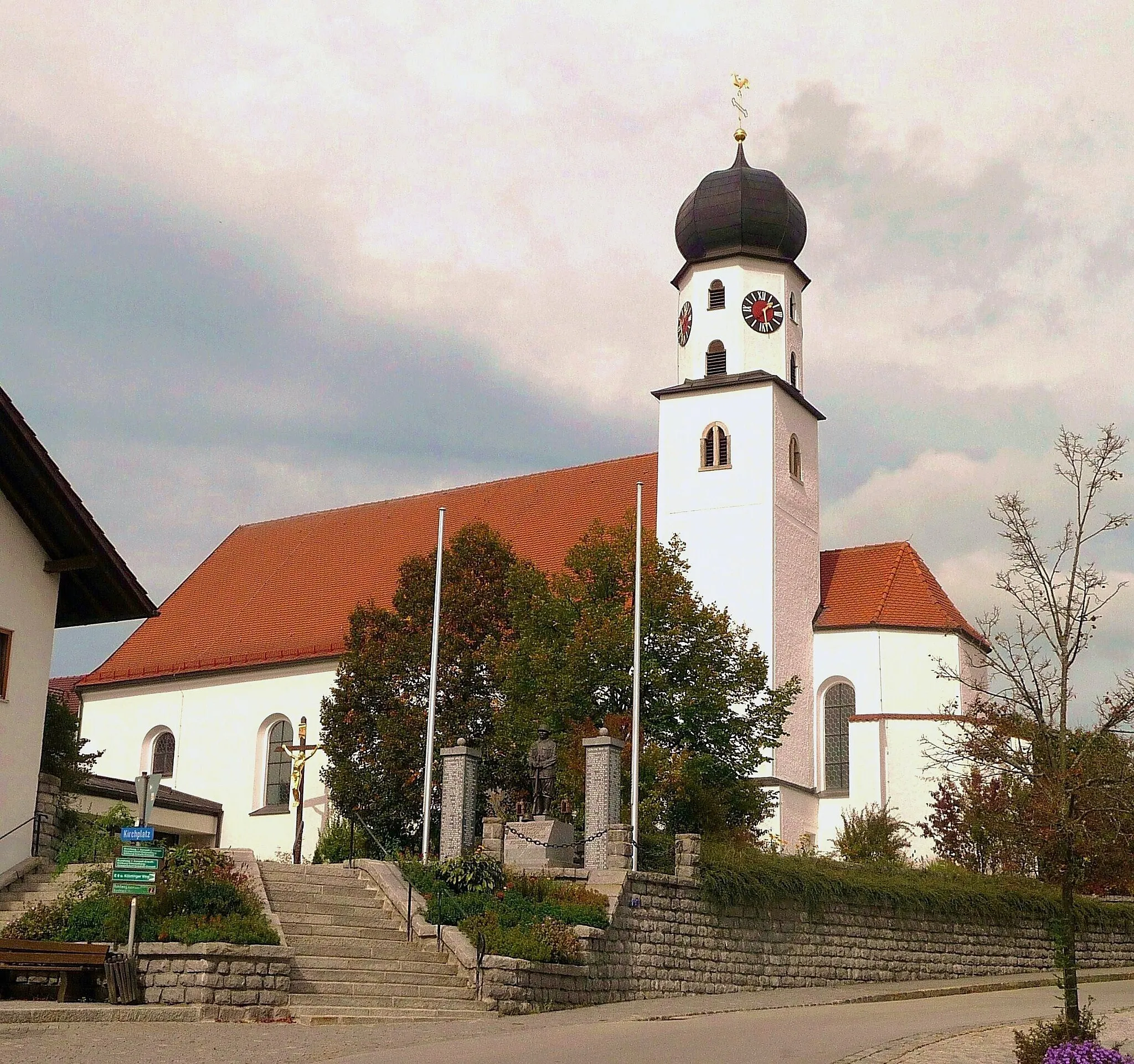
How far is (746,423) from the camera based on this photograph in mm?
37531

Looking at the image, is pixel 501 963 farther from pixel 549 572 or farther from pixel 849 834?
pixel 549 572

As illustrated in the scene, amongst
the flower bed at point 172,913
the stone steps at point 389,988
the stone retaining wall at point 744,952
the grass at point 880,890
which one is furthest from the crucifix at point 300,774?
the stone steps at point 389,988

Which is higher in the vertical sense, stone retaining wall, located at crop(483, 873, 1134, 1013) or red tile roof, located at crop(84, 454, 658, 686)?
red tile roof, located at crop(84, 454, 658, 686)

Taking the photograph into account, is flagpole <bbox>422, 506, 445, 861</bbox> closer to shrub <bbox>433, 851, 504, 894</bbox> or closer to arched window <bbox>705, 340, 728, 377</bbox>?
shrub <bbox>433, 851, 504, 894</bbox>

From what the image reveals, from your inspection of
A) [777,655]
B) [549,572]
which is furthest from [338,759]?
[777,655]

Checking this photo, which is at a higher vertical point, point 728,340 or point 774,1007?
point 728,340

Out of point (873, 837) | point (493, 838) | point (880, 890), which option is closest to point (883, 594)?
point (873, 837)

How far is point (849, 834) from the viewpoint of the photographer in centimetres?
3334

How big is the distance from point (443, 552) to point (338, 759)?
4.83 m

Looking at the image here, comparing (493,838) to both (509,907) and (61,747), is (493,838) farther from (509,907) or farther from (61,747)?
(61,747)

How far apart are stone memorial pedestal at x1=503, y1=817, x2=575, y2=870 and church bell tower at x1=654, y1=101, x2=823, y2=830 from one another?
1452cm

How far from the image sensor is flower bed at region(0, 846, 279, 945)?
16.6 m

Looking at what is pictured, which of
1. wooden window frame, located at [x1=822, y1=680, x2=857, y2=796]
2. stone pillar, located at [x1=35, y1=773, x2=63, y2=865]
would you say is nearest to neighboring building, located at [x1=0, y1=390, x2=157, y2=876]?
stone pillar, located at [x1=35, y1=773, x2=63, y2=865]

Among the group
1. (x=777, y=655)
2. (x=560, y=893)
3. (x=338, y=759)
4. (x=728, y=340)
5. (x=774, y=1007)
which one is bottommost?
(x=774, y=1007)
